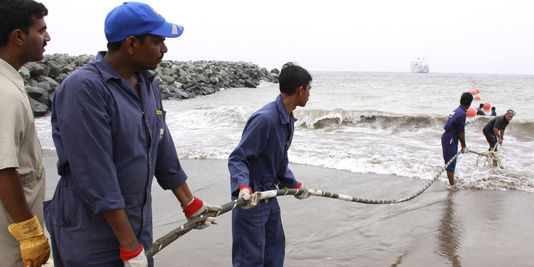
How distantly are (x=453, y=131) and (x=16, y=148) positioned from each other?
21.3ft

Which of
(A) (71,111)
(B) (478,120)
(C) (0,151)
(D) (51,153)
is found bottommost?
(D) (51,153)

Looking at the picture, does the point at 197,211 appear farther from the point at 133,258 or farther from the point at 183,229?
the point at 133,258

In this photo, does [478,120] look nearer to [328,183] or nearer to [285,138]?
[328,183]

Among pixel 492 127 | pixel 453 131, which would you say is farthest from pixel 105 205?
pixel 492 127

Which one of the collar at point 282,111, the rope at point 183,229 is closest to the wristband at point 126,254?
the rope at point 183,229

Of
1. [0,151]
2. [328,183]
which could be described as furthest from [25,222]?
[328,183]

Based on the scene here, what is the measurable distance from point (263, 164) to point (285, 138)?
0.80ft

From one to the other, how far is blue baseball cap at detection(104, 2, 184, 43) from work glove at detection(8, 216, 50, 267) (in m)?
0.83

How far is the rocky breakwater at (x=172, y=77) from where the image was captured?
49.9 ft

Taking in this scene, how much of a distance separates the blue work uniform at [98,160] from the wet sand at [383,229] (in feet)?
7.30

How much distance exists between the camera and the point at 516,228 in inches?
187

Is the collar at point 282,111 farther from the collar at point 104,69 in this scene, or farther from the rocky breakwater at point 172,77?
the rocky breakwater at point 172,77

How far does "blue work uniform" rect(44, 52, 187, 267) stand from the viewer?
143 centimetres

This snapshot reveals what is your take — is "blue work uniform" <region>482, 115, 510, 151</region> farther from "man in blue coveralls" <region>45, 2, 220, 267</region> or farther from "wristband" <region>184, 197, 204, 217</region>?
"man in blue coveralls" <region>45, 2, 220, 267</region>
